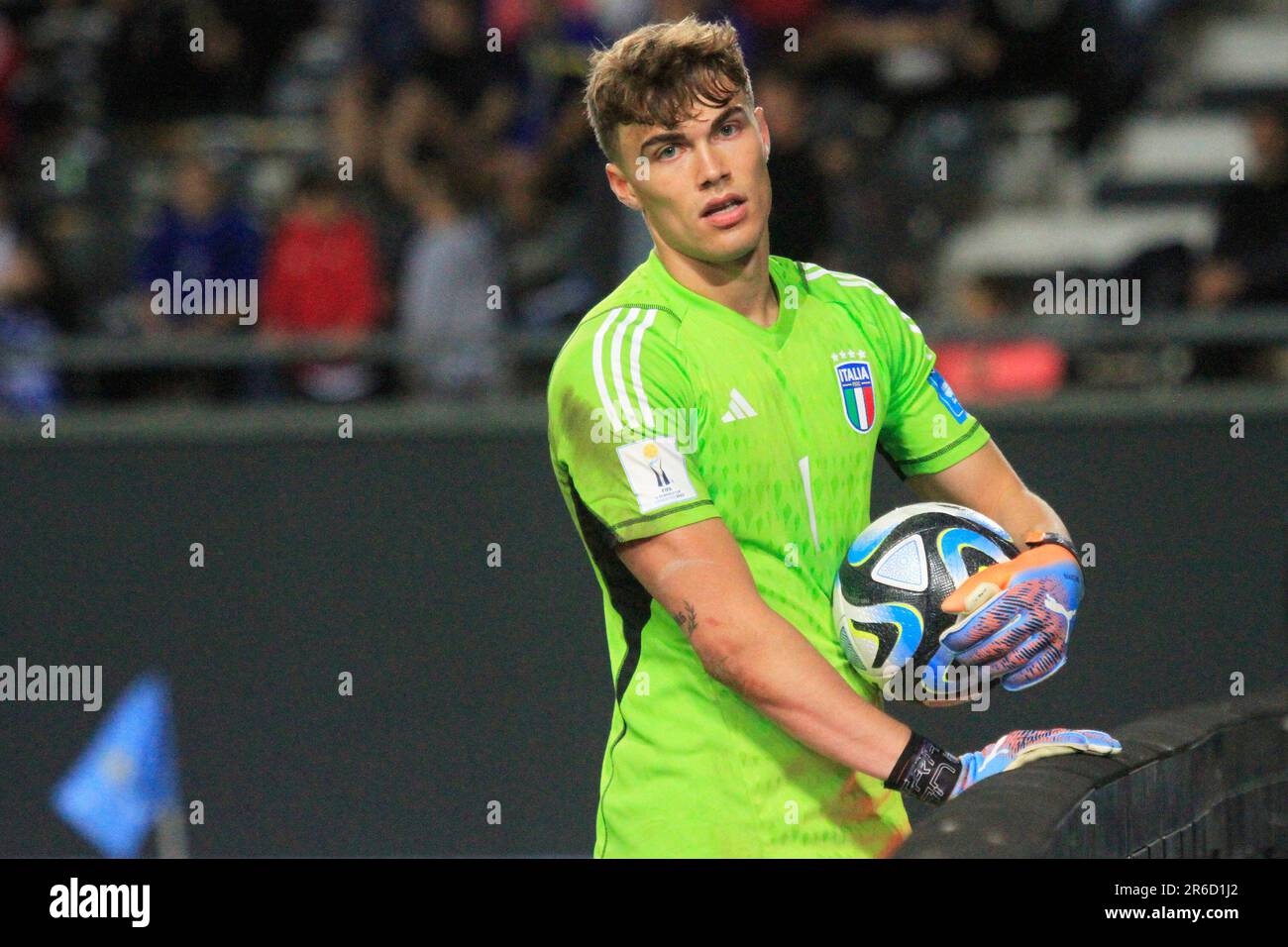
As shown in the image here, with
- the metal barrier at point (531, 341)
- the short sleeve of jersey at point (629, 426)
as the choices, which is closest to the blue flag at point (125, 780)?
the metal barrier at point (531, 341)

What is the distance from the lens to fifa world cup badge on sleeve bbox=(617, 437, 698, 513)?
328 cm

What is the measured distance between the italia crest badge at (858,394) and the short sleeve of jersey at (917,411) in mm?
134

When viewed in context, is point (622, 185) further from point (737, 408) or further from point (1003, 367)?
point (1003, 367)

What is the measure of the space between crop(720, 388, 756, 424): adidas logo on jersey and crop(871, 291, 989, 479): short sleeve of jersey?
41 centimetres

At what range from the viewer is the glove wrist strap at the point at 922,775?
311cm

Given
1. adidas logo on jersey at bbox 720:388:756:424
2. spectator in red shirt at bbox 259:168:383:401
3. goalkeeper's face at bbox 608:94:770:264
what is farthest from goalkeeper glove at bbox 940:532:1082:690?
spectator in red shirt at bbox 259:168:383:401

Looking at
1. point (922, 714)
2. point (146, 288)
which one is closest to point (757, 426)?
point (922, 714)

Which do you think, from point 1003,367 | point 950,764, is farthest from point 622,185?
point 1003,367

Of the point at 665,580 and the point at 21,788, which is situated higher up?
the point at 665,580

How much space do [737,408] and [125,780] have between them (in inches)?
181

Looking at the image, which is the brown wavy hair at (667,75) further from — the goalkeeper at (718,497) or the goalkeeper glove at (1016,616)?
the goalkeeper glove at (1016,616)

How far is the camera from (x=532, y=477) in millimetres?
7648
